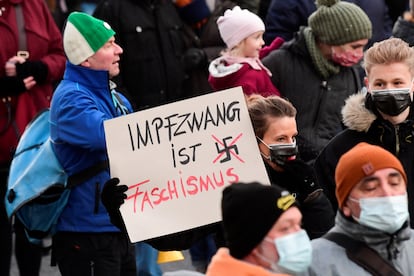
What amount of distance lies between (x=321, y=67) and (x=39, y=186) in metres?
2.01

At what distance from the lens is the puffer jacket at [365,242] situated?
5172 millimetres

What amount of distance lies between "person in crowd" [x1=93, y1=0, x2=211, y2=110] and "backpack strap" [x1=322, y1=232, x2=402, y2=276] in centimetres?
398

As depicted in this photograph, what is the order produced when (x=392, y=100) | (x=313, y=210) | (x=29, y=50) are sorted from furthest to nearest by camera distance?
(x=29, y=50), (x=392, y=100), (x=313, y=210)

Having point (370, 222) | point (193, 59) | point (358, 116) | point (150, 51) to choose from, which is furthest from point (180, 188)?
point (193, 59)

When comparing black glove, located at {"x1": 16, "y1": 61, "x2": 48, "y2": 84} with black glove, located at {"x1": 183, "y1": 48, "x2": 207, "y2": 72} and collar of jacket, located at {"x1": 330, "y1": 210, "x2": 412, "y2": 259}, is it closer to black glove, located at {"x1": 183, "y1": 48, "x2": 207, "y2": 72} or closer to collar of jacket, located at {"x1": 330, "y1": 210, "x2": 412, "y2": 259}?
black glove, located at {"x1": 183, "y1": 48, "x2": 207, "y2": 72}

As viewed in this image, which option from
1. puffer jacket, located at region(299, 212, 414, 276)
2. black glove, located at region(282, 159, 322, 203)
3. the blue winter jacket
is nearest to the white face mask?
puffer jacket, located at region(299, 212, 414, 276)

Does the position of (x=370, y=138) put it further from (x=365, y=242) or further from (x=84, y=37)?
(x=84, y=37)

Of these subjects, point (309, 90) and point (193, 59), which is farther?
point (193, 59)

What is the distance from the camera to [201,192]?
19.8ft

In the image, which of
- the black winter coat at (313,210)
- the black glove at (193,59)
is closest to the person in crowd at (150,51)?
the black glove at (193,59)

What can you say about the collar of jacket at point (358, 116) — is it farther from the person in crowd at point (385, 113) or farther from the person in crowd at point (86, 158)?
the person in crowd at point (86, 158)

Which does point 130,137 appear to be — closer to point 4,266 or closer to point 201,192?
point 201,192

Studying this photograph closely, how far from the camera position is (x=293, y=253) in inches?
182

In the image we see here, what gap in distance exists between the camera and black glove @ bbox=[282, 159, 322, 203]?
603 centimetres
